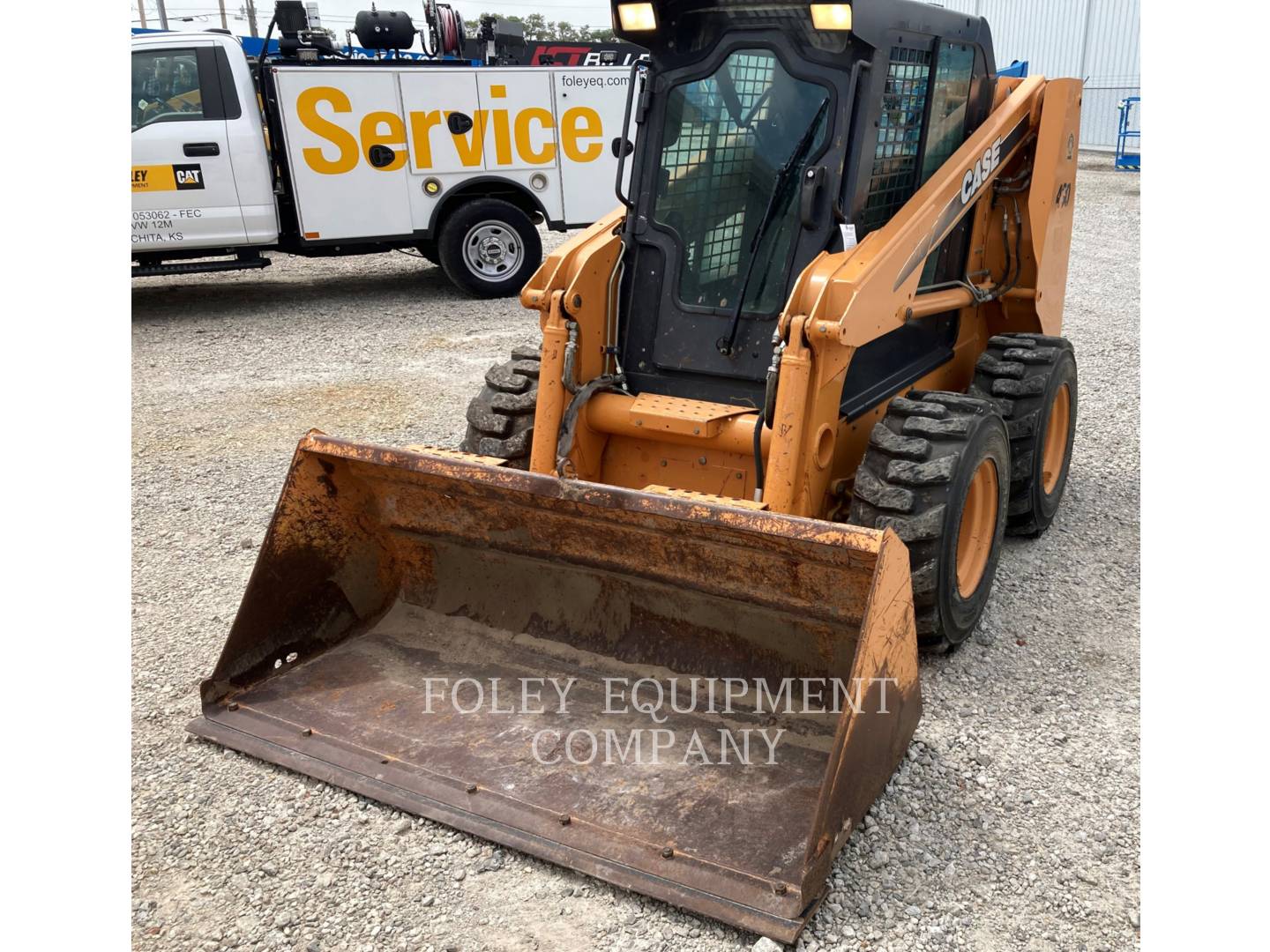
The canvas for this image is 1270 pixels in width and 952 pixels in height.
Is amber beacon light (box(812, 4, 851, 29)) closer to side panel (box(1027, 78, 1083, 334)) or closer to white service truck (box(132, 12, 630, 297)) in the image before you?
side panel (box(1027, 78, 1083, 334))

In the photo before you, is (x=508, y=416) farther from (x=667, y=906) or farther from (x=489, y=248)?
(x=489, y=248)

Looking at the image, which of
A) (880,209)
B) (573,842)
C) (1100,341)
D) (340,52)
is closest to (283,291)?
(340,52)

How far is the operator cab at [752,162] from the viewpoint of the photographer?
383 cm

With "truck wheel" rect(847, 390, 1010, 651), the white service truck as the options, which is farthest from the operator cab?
the white service truck

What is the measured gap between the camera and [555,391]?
405cm

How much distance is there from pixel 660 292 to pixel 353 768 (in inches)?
80.2

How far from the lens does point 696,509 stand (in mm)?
3188

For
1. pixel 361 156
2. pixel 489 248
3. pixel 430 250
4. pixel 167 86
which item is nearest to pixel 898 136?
pixel 361 156

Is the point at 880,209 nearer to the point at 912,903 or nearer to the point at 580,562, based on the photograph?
the point at 580,562

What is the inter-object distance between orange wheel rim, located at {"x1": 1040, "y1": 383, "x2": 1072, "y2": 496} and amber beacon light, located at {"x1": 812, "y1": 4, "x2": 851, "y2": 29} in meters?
2.19

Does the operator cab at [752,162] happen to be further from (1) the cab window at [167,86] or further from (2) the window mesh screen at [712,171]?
(1) the cab window at [167,86]

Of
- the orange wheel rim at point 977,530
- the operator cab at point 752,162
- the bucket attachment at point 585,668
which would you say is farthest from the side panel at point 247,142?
the orange wheel rim at point 977,530

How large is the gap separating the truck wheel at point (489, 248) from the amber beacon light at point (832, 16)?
22.2ft

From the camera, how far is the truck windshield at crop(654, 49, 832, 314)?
3951 mm
